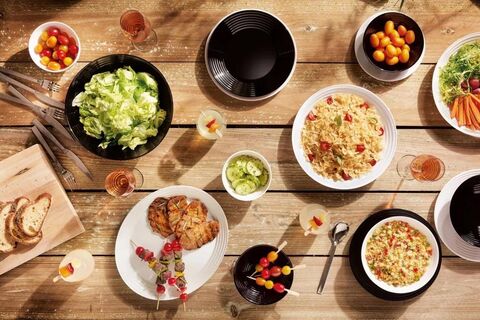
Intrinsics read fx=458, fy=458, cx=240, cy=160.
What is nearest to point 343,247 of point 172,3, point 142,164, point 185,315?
point 185,315

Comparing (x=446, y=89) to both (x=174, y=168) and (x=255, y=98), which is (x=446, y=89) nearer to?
(x=255, y=98)

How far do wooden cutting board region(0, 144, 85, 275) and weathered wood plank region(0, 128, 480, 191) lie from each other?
133 mm

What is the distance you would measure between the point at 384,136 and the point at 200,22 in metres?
1.37

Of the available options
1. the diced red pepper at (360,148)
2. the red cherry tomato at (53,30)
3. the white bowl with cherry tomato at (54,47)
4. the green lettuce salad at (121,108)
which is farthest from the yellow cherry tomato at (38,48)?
the diced red pepper at (360,148)

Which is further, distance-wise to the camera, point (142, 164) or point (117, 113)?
point (142, 164)

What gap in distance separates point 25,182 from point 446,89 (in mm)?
2680

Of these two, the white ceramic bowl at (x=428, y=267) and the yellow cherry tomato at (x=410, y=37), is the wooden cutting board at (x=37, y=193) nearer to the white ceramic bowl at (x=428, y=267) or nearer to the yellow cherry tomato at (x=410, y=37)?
the white ceramic bowl at (x=428, y=267)

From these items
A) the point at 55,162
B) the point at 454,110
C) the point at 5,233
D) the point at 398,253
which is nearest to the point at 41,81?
the point at 55,162

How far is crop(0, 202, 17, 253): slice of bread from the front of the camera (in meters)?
2.73

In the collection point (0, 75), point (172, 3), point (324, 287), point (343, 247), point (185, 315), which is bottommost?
point (185, 315)

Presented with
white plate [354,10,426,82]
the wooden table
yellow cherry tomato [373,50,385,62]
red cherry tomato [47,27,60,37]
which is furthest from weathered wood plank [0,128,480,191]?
red cherry tomato [47,27,60,37]

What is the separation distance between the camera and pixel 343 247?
2.97 m

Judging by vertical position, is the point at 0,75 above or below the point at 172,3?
below

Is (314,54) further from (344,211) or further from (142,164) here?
(142,164)
